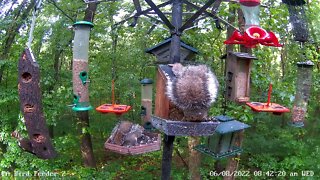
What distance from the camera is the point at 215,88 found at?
2.17 meters

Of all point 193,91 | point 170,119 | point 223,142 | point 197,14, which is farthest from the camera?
point 223,142

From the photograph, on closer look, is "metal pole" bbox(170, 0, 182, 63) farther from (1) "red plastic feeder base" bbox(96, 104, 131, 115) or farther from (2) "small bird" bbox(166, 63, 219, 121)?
(1) "red plastic feeder base" bbox(96, 104, 131, 115)

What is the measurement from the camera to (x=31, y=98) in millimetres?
2145

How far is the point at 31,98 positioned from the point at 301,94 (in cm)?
259

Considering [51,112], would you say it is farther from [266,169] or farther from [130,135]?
[266,169]

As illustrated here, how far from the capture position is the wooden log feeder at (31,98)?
2.13 meters

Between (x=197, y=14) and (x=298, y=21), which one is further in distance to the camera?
(x=298, y=21)

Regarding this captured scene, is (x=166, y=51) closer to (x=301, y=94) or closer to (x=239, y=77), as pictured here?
(x=239, y=77)

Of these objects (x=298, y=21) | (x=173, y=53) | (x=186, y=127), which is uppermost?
(x=298, y=21)

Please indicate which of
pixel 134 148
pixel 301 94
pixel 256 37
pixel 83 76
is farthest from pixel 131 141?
pixel 301 94

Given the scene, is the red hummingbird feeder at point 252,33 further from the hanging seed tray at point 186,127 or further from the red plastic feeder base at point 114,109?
the red plastic feeder base at point 114,109

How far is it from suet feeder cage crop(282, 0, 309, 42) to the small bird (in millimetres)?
1010

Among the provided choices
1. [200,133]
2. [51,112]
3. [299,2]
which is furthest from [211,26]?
[200,133]

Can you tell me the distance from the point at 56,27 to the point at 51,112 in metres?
1.53
